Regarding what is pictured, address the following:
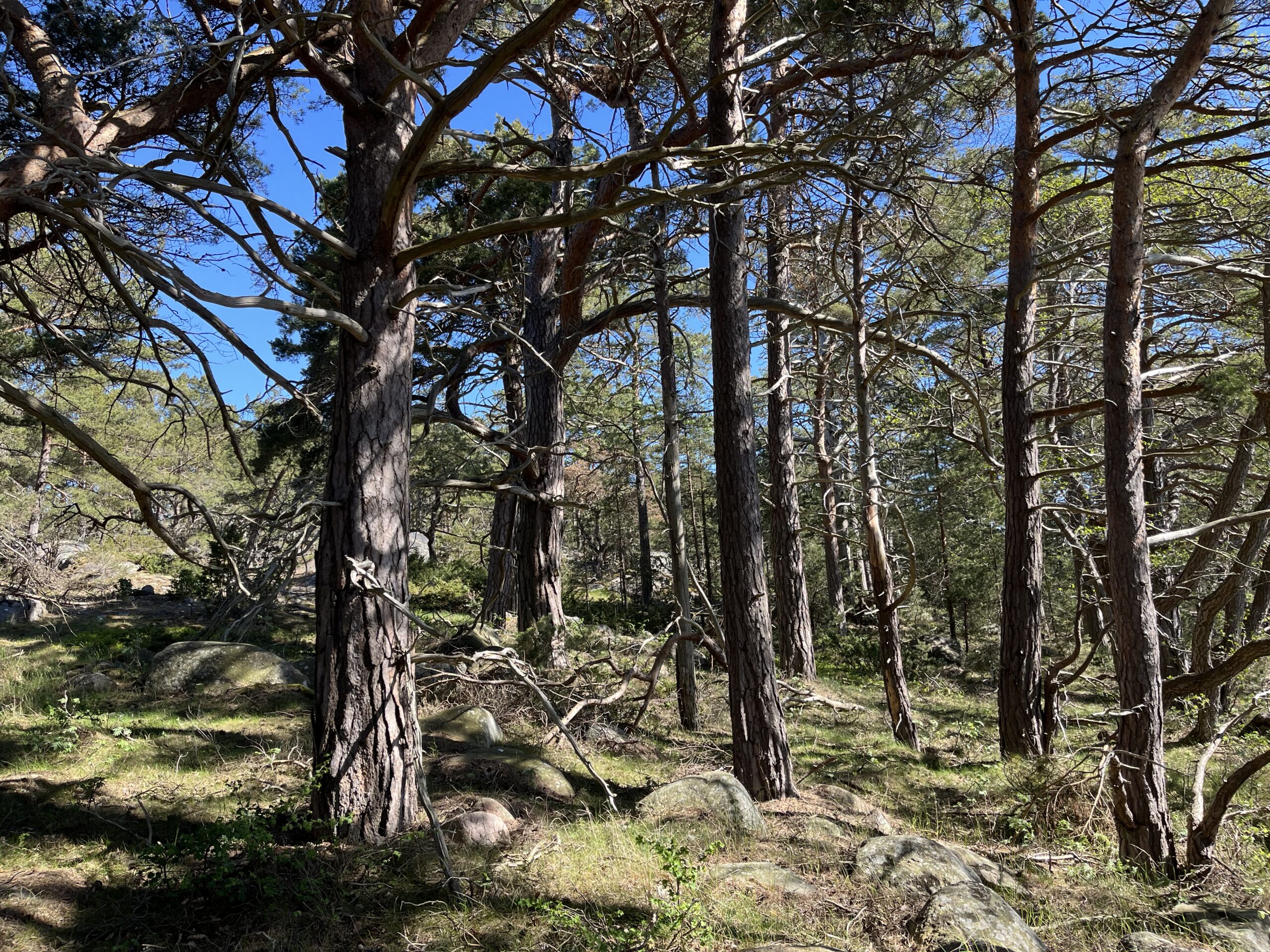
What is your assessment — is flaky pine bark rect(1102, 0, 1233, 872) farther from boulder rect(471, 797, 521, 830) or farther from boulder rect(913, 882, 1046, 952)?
boulder rect(471, 797, 521, 830)

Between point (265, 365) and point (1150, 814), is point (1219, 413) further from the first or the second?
point (265, 365)

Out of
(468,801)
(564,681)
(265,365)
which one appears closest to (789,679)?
(564,681)

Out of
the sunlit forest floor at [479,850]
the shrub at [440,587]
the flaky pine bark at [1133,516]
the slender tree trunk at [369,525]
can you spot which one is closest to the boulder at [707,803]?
the sunlit forest floor at [479,850]

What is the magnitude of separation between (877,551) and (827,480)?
1.38m

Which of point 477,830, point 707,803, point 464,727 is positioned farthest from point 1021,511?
point 477,830

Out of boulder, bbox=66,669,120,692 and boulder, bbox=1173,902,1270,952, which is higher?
boulder, bbox=66,669,120,692

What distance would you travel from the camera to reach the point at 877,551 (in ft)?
27.9

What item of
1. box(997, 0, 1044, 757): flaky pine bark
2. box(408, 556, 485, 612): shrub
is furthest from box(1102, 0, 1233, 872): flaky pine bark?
box(408, 556, 485, 612): shrub

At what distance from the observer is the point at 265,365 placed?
3.88 m

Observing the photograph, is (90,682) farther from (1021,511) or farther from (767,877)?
(1021,511)

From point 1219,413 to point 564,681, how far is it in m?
9.29

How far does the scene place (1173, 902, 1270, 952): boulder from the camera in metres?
3.98

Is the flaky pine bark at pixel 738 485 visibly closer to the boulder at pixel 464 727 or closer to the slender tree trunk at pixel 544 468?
the boulder at pixel 464 727

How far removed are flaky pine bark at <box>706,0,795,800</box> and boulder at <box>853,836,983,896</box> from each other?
4.65 ft
